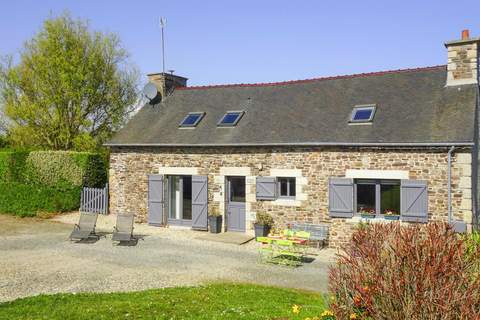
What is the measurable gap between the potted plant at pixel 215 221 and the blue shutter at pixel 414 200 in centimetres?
616

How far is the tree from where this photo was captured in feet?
87.7

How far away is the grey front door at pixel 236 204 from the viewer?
15.5 m

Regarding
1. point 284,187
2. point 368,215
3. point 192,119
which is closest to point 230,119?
point 192,119

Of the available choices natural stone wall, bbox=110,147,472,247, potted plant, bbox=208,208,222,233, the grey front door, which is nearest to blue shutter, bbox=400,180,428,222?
natural stone wall, bbox=110,147,472,247

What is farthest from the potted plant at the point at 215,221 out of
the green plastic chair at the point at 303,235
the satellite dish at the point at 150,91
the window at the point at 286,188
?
the satellite dish at the point at 150,91

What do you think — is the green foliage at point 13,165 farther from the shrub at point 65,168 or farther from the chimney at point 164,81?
the chimney at point 164,81

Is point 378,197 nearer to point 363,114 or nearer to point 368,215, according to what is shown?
point 368,215

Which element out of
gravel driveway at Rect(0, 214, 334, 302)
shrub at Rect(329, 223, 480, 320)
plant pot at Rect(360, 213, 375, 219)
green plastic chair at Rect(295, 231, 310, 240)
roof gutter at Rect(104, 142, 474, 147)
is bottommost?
gravel driveway at Rect(0, 214, 334, 302)

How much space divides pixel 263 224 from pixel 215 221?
199 cm

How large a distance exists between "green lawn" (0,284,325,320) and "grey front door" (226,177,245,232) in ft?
21.3

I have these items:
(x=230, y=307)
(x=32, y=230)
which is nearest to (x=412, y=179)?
(x=230, y=307)

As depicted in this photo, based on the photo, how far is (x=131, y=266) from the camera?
11.2 meters

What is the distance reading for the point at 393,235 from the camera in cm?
479

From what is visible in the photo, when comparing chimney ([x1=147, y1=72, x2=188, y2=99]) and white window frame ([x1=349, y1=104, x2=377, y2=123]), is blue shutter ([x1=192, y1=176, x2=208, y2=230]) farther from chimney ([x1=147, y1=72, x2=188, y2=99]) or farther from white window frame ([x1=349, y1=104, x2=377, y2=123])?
chimney ([x1=147, y1=72, x2=188, y2=99])
